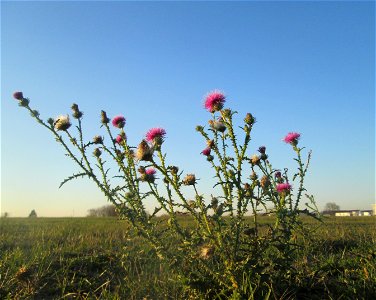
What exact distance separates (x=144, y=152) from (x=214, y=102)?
945 mm

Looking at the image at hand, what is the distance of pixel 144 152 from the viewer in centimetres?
364

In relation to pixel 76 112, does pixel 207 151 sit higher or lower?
lower

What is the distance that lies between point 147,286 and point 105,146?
5.27 feet

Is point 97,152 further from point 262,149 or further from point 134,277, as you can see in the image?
point 262,149

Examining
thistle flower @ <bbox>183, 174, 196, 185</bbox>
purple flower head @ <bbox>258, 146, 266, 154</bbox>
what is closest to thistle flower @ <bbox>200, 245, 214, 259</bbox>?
thistle flower @ <bbox>183, 174, 196, 185</bbox>

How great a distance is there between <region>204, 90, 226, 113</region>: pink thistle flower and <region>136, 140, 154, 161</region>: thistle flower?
81 cm

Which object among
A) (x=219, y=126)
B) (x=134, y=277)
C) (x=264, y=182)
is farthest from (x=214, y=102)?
(x=134, y=277)

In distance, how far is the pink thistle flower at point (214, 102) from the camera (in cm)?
403

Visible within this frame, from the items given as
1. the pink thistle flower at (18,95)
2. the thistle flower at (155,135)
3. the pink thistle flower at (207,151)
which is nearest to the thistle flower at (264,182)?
the pink thistle flower at (207,151)

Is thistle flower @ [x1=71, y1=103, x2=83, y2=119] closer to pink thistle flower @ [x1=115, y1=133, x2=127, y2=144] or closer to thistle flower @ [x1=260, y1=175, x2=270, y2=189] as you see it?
pink thistle flower @ [x1=115, y1=133, x2=127, y2=144]

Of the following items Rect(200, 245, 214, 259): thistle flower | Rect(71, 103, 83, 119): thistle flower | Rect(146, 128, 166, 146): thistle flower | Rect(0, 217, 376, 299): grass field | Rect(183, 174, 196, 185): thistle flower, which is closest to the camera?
Rect(200, 245, 214, 259): thistle flower

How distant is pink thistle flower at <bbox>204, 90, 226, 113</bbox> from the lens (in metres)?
4.03

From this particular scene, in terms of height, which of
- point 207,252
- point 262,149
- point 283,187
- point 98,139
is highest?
point 98,139

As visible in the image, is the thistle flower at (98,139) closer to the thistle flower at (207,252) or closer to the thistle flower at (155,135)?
the thistle flower at (155,135)
